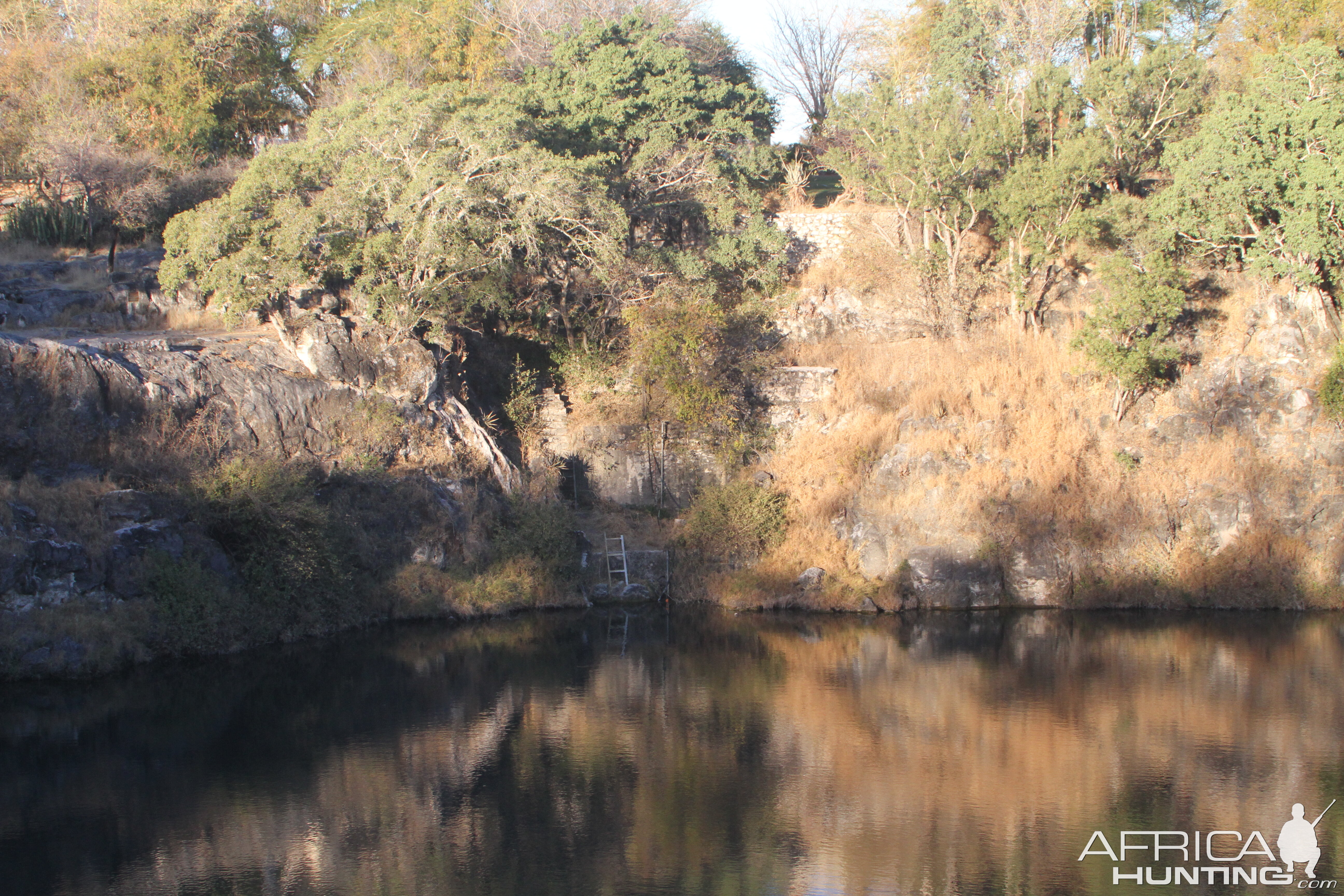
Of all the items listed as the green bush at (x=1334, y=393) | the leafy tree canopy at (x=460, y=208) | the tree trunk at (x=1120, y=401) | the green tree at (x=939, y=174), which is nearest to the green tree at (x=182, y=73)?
the leafy tree canopy at (x=460, y=208)

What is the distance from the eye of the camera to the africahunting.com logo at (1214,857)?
1030cm

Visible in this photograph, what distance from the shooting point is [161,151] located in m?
32.1

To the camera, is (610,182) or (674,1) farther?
(674,1)

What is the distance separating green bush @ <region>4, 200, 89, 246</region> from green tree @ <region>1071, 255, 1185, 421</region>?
25094mm

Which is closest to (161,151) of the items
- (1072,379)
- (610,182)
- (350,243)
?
(350,243)

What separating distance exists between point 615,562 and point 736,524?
2855 millimetres

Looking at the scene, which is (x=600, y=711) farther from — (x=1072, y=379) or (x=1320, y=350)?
(x=1320, y=350)

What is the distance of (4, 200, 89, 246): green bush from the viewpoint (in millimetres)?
28859

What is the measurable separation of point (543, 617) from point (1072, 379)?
1360 cm

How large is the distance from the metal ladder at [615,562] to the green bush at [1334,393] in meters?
15.4

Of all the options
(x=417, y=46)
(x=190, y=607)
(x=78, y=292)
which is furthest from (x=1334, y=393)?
→ (x=417, y=46)

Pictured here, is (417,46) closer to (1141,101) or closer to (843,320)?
(843,320)

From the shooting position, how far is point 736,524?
23812 mm

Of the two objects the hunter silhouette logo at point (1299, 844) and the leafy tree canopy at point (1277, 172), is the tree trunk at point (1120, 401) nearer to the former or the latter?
the leafy tree canopy at point (1277, 172)
